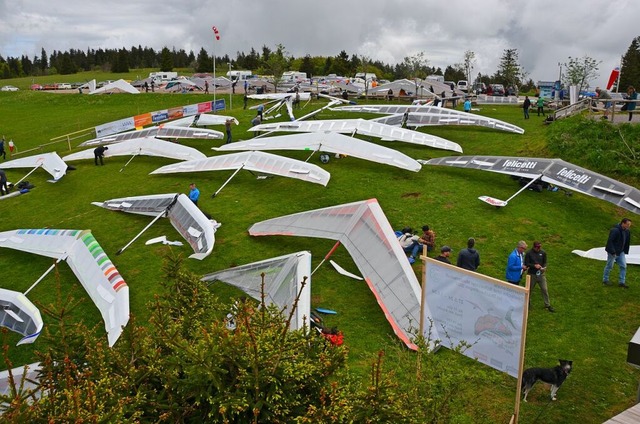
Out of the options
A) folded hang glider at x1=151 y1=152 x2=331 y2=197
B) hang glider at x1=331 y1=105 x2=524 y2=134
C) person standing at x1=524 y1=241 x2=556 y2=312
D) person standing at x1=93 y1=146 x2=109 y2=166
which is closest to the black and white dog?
person standing at x1=524 y1=241 x2=556 y2=312

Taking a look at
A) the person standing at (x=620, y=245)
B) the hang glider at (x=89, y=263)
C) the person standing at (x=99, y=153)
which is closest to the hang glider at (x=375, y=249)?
the hang glider at (x=89, y=263)

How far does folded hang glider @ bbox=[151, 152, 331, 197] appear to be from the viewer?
22172 millimetres

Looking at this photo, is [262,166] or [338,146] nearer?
[262,166]

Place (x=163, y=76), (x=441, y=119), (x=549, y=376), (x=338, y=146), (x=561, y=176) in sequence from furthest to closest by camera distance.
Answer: (x=163, y=76) < (x=441, y=119) < (x=338, y=146) < (x=561, y=176) < (x=549, y=376)

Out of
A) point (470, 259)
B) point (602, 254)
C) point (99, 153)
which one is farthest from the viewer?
point (99, 153)

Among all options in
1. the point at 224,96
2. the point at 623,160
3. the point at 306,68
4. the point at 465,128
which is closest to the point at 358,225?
the point at 623,160

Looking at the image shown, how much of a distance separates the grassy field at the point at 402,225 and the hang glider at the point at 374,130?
136 cm

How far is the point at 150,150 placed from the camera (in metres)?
30.0

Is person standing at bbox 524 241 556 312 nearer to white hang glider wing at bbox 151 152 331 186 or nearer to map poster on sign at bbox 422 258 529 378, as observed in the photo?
map poster on sign at bbox 422 258 529 378

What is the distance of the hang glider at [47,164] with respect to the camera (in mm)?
28719

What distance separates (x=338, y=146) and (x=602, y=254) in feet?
43.8

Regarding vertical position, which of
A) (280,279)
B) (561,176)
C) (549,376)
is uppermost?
(561,176)

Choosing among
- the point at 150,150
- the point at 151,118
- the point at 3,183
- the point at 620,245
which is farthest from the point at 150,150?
the point at 620,245

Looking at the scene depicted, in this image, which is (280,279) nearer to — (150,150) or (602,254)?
(602,254)
